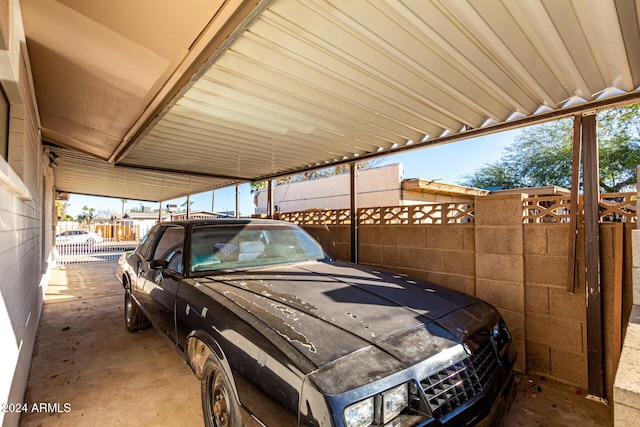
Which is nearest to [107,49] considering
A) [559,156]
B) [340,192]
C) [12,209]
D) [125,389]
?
[12,209]

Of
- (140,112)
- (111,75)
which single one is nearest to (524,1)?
(111,75)

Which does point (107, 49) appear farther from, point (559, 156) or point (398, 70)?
point (559, 156)

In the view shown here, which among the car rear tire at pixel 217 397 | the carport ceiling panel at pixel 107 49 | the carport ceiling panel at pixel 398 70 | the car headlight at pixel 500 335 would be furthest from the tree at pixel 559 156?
the car rear tire at pixel 217 397

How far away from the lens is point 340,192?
16.0m

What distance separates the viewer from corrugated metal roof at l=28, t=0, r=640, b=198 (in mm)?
1921

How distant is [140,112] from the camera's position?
11.6 ft

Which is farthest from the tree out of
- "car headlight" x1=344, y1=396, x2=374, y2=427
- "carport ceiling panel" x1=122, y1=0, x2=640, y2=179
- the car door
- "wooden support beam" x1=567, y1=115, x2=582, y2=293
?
"car headlight" x1=344, y1=396, x2=374, y2=427

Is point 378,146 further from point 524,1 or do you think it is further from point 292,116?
point 524,1

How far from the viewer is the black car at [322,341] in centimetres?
133

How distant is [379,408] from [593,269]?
2.83 m

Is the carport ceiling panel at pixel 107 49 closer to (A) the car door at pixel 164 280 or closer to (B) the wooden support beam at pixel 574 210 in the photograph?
(A) the car door at pixel 164 280

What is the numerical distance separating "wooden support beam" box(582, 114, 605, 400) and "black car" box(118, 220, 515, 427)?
1.35 metres

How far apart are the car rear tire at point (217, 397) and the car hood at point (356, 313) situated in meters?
0.44

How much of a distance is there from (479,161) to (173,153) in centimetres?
2082
